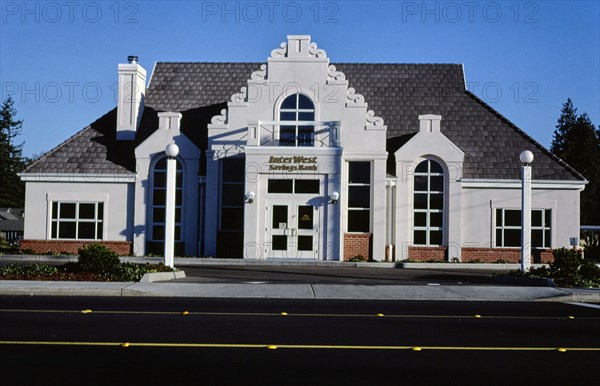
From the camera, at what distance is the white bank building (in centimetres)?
3055

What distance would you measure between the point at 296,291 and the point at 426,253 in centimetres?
1402

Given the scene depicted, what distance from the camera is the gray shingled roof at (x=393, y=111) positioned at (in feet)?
107

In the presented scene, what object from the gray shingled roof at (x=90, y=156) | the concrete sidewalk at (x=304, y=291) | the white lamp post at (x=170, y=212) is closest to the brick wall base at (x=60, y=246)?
the gray shingled roof at (x=90, y=156)

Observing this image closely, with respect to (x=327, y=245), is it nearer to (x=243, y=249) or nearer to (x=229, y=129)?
(x=243, y=249)

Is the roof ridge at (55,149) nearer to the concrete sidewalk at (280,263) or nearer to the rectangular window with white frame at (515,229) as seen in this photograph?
the concrete sidewalk at (280,263)

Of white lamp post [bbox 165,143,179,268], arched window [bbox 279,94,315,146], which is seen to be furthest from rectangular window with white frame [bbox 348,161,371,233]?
white lamp post [bbox 165,143,179,268]

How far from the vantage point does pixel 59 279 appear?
2042cm

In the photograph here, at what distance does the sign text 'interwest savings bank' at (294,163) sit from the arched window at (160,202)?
4.69 metres

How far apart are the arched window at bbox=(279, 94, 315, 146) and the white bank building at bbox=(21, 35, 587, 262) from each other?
0.14 feet

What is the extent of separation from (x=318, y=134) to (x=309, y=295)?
531 inches

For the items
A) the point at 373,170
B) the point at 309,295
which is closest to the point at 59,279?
the point at 309,295

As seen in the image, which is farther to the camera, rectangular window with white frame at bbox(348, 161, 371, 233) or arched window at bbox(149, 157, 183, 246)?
arched window at bbox(149, 157, 183, 246)

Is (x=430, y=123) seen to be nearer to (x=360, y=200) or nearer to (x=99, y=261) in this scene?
(x=360, y=200)

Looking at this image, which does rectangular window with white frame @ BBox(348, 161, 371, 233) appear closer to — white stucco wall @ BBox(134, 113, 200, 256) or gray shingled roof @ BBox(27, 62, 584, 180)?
gray shingled roof @ BBox(27, 62, 584, 180)
